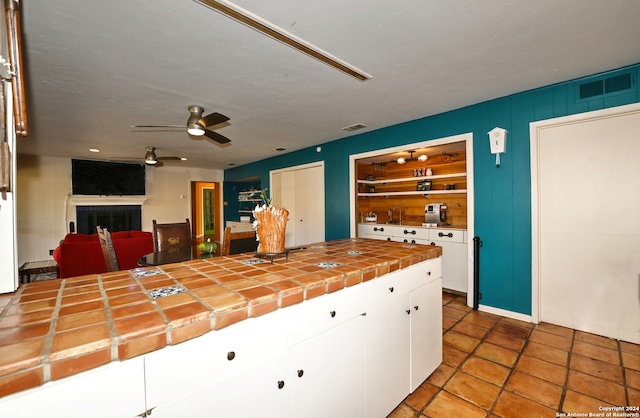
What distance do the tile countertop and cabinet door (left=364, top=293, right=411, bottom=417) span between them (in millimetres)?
248

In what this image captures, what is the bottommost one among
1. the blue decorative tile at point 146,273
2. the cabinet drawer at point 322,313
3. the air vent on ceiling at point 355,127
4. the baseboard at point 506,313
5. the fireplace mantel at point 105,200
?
the baseboard at point 506,313

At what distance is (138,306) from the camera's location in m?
0.85

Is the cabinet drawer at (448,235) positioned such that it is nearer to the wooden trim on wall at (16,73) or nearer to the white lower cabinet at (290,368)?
the white lower cabinet at (290,368)

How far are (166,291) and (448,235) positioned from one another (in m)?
3.52

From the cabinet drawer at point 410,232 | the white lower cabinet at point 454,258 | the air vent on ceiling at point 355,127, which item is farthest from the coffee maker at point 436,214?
the air vent on ceiling at point 355,127

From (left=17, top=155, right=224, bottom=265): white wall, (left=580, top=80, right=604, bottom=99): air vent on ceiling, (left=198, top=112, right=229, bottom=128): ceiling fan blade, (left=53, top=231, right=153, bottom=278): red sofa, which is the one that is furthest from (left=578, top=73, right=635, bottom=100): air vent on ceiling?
(left=17, top=155, right=224, bottom=265): white wall

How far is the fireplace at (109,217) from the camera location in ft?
21.0

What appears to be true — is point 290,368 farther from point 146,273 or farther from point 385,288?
point 146,273

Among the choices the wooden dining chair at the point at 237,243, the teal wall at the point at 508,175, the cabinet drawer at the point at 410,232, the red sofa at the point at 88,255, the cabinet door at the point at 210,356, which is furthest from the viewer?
the cabinet drawer at the point at 410,232

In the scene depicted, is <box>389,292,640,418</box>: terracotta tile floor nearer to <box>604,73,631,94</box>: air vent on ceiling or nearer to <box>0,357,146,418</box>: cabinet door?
<box>0,357,146,418</box>: cabinet door

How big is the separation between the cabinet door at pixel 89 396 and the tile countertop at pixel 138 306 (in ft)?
0.09

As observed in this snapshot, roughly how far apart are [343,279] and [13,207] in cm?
133

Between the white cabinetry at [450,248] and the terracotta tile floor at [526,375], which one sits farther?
the white cabinetry at [450,248]

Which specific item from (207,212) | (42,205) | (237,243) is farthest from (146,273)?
(207,212)
